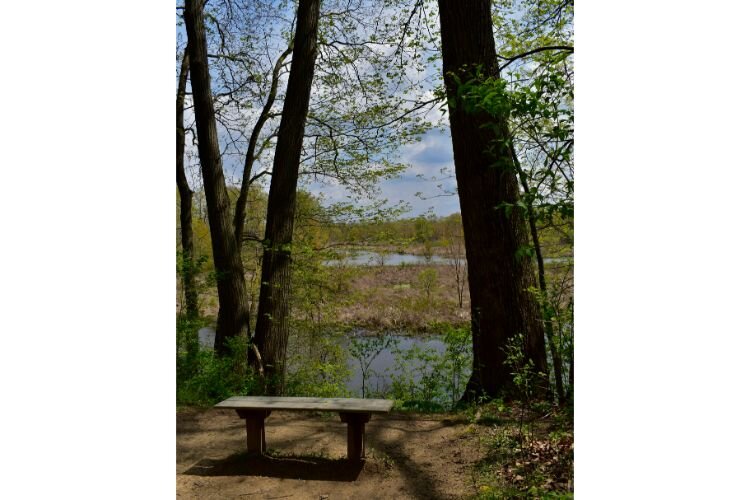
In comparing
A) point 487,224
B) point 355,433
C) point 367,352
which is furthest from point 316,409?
point 367,352

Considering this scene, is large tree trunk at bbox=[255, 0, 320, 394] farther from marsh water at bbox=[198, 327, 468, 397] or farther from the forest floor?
the forest floor

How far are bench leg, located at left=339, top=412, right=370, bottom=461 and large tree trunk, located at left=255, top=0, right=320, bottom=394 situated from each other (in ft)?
7.05

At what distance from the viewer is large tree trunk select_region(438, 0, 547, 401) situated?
11.3 ft

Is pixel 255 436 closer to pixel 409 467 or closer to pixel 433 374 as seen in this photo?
pixel 409 467

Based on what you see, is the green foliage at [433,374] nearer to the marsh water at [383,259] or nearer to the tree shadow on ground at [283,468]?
the tree shadow on ground at [283,468]

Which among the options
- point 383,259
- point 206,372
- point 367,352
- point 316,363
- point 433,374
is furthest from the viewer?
point 383,259

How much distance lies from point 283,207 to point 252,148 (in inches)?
49.8

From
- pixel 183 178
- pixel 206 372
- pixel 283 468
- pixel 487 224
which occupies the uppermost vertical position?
pixel 183 178

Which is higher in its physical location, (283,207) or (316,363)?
(283,207)

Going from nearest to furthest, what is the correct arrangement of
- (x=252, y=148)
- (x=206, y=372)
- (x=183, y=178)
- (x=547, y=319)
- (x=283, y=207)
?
(x=547, y=319) → (x=206, y=372) → (x=283, y=207) → (x=252, y=148) → (x=183, y=178)

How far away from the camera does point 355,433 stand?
3010 mm
